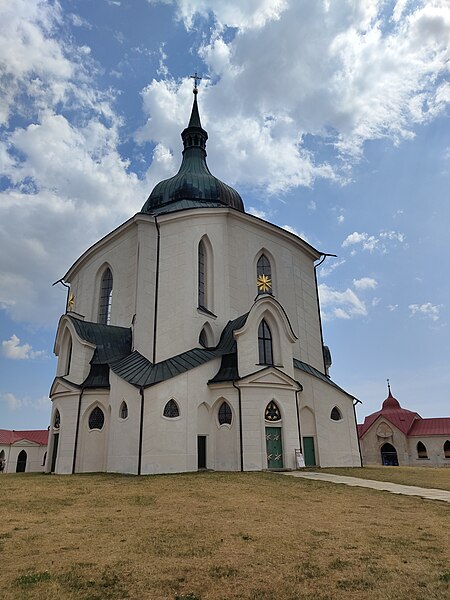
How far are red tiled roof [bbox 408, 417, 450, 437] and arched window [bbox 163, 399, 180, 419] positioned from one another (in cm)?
3401

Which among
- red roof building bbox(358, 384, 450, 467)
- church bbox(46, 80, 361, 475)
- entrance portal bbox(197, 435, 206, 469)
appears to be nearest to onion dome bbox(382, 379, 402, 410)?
red roof building bbox(358, 384, 450, 467)

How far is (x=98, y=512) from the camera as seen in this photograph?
431 inches

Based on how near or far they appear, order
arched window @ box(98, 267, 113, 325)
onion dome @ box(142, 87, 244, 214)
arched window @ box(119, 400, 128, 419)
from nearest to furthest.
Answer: arched window @ box(119, 400, 128, 419) < arched window @ box(98, 267, 113, 325) < onion dome @ box(142, 87, 244, 214)

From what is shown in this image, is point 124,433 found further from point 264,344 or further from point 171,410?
point 264,344

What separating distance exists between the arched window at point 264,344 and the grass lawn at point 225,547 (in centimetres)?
1217

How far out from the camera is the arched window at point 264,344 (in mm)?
25328

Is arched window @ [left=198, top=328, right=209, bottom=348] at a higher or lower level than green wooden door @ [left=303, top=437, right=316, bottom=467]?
higher

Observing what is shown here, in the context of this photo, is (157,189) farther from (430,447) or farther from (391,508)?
(430,447)

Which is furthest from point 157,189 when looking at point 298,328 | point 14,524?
point 14,524

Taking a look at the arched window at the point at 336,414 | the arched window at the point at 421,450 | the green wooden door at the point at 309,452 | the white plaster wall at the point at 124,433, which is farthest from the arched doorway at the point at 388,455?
the white plaster wall at the point at 124,433

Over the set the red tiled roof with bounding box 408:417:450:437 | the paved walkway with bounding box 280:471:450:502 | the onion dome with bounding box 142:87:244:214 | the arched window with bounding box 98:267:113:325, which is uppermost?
the onion dome with bounding box 142:87:244:214

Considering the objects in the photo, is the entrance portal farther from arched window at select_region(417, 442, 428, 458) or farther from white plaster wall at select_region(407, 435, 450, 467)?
arched window at select_region(417, 442, 428, 458)

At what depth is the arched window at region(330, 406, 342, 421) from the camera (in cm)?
2834

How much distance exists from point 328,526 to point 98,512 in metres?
5.68
